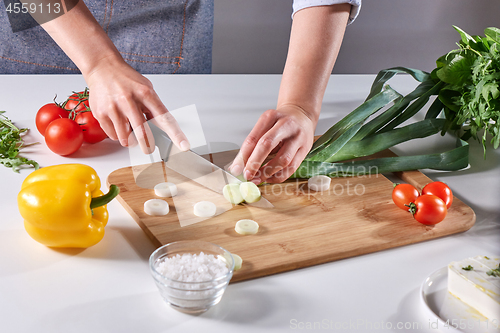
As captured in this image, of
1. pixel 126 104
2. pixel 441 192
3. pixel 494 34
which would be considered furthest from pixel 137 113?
pixel 494 34

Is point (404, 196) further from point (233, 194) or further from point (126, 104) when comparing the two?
point (126, 104)

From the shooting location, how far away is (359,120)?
4.28ft

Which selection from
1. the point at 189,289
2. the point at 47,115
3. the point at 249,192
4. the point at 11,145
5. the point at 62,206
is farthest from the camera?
the point at 47,115

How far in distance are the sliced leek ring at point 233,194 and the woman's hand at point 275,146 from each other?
52 mm

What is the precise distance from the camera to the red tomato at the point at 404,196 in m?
1.10

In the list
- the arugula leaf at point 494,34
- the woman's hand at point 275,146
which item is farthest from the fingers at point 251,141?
the arugula leaf at point 494,34

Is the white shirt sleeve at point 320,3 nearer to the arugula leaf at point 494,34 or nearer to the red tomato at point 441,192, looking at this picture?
the arugula leaf at point 494,34

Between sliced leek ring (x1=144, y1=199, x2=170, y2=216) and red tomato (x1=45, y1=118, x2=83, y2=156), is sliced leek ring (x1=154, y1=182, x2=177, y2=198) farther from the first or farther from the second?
red tomato (x1=45, y1=118, x2=83, y2=156)

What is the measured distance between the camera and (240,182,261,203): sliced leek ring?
112cm

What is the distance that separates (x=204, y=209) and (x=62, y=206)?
0.32 m

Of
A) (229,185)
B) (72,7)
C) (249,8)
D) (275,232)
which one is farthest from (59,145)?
(249,8)

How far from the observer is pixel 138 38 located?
1.86 metres

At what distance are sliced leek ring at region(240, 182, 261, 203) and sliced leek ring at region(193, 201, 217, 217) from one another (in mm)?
86

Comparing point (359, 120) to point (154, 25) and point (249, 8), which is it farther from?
point (249, 8)
